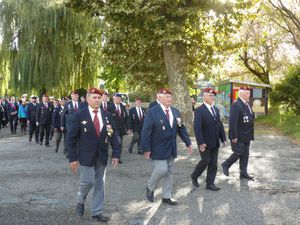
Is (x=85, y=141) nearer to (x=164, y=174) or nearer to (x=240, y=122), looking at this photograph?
(x=164, y=174)

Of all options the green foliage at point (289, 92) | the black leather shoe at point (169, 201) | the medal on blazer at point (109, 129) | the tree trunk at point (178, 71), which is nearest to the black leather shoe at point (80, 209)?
the medal on blazer at point (109, 129)

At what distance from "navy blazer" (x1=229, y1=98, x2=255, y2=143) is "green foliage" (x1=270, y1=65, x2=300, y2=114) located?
1518 cm

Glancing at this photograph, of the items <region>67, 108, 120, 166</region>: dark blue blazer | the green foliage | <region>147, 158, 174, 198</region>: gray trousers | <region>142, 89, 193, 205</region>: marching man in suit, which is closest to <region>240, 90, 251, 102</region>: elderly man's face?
<region>142, 89, 193, 205</region>: marching man in suit

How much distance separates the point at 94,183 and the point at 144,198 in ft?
4.72

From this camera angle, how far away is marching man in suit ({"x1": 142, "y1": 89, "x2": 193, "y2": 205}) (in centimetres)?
644

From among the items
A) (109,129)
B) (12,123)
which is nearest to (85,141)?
(109,129)

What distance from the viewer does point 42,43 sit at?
2380cm

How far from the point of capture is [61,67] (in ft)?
78.9

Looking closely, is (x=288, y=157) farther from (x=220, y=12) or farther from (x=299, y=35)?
(x=299, y=35)

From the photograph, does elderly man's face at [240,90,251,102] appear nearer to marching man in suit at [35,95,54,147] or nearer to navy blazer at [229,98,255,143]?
navy blazer at [229,98,255,143]

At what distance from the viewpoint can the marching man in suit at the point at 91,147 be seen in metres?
5.64

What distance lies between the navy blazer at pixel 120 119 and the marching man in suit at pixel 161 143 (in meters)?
4.59

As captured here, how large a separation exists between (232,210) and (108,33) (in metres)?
14.1

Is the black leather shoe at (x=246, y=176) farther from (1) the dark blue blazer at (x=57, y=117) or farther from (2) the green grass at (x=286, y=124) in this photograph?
(2) the green grass at (x=286, y=124)
